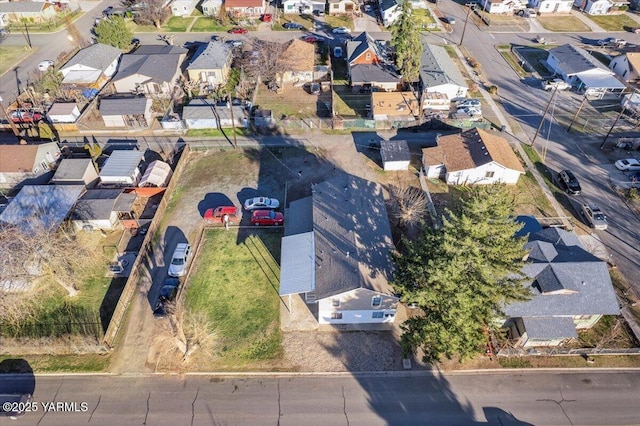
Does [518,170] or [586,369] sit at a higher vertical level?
[518,170]

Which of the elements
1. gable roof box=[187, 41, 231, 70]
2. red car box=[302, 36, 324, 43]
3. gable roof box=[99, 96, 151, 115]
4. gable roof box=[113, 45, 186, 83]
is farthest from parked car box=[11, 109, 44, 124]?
red car box=[302, 36, 324, 43]

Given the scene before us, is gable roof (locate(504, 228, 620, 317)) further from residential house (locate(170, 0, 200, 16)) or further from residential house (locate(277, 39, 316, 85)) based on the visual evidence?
residential house (locate(170, 0, 200, 16))

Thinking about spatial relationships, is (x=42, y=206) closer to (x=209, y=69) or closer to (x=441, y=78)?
(x=209, y=69)

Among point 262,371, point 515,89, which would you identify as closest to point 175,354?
point 262,371

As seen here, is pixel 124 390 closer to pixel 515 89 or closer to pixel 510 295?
pixel 510 295

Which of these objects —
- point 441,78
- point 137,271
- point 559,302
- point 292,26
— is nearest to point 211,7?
point 292,26

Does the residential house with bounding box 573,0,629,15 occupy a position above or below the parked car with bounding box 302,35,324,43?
above
